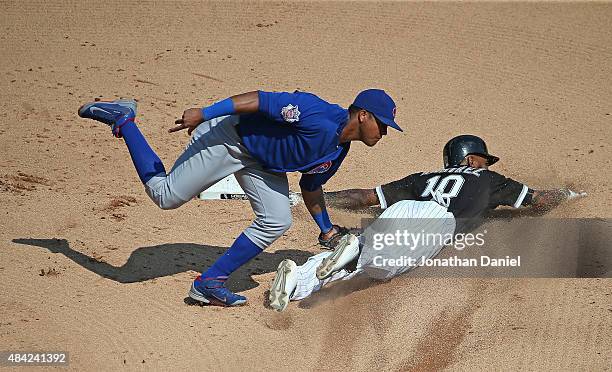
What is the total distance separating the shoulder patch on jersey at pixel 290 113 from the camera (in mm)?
5828

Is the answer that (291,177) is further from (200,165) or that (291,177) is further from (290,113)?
(290,113)

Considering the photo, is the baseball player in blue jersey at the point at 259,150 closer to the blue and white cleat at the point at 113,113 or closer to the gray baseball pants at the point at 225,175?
the gray baseball pants at the point at 225,175

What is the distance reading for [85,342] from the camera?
5.80m

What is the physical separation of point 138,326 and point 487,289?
2.50 m

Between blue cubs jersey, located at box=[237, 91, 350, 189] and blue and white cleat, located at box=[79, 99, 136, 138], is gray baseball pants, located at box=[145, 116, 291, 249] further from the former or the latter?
blue and white cleat, located at box=[79, 99, 136, 138]

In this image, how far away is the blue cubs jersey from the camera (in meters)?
5.86

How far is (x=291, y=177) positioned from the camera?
8906 mm

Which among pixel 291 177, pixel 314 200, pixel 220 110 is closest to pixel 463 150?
pixel 314 200

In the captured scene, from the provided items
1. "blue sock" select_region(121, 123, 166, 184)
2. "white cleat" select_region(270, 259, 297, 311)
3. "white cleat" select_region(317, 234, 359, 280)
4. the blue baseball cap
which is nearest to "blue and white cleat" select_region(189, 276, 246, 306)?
"white cleat" select_region(270, 259, 297, 311)

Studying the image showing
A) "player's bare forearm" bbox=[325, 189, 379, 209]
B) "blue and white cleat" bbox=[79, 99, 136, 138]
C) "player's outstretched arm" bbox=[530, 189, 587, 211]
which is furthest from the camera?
"player's bare forearm" bbox=[325, 189, 379, 209]

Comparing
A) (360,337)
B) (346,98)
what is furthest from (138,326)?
(346,98)

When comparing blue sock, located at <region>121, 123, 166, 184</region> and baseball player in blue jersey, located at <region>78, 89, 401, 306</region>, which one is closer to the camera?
baseball player in blue jersey, located at <region>78, 89, 401, 306</region>

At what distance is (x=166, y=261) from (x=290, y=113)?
194cm

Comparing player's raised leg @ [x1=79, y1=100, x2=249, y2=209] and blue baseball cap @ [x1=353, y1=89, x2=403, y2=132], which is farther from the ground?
blue baseball cap @ [x1=353, y1=89, x2=403, y2=132]
